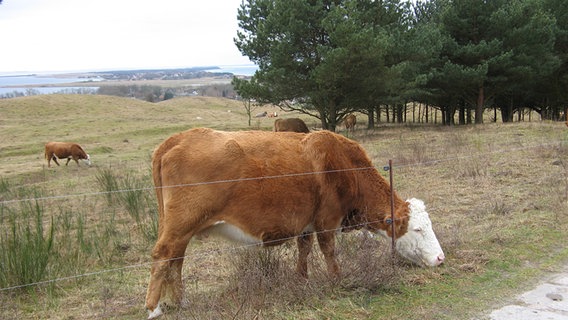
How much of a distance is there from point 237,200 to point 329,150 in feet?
4.07

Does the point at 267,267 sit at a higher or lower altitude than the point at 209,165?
lower

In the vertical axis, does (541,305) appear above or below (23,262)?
below

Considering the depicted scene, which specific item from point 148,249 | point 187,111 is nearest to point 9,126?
point 187,111

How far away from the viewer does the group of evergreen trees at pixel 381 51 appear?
65.8 feet

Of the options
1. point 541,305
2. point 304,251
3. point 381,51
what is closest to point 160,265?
point 304,251

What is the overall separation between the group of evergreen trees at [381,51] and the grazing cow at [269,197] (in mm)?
14328

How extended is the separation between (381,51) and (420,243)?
49.9 feet

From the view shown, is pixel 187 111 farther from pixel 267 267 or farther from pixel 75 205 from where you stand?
pixel 267 267

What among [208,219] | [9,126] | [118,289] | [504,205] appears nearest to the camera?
[208,219]

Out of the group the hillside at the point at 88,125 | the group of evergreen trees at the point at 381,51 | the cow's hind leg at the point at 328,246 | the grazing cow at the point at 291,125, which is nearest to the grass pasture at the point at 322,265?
the cow's hind leg at the point at 328,246

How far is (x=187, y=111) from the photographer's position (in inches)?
2154

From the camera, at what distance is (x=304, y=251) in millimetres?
5270

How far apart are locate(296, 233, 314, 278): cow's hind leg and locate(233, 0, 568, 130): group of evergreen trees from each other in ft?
47.9

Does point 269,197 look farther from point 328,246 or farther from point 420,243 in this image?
point 420,243
